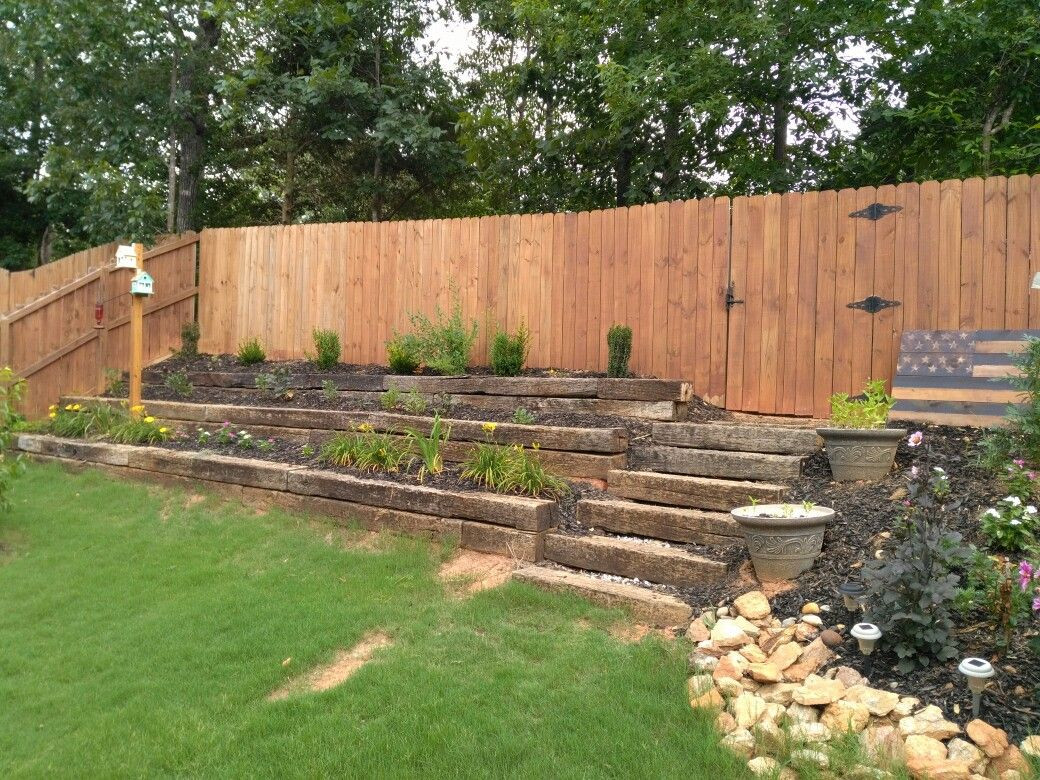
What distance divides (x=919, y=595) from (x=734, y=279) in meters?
4.17

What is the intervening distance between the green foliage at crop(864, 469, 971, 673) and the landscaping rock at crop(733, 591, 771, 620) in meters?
0.55

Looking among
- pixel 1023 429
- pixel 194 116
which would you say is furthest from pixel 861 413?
pixel 194 116

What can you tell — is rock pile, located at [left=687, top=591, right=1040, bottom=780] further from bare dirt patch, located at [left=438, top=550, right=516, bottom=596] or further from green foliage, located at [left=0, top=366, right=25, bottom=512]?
green foliage, located at [left=0, top=366, right=25, bottom=512]

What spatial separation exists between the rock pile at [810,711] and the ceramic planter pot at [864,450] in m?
1.40

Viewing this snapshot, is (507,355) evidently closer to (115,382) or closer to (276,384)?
(276,384)

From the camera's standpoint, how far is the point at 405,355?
7.98 meters

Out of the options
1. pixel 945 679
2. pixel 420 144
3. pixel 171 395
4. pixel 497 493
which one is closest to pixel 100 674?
pixel 497 493

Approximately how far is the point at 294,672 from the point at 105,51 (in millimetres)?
10899

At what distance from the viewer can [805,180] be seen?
10.5 meters

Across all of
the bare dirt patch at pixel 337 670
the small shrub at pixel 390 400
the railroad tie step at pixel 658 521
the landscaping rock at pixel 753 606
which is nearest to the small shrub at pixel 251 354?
the small shrub at pixel 390 400

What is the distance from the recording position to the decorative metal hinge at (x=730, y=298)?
6750mm

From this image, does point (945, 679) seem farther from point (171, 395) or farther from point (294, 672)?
point (171, 395)

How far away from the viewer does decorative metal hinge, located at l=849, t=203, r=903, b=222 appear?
616 centimetres

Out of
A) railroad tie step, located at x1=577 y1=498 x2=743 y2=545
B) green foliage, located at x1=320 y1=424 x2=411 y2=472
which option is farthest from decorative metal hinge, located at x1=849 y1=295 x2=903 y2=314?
green foliage, located at x1=320 y1=424 x2=411 y2=472
